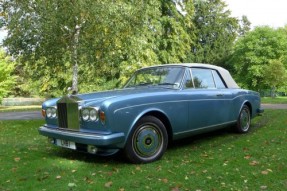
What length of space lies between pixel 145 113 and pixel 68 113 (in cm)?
123

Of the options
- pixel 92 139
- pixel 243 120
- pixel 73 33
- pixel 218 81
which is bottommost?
Result: pixel 243 120

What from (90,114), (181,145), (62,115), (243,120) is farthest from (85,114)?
(243,120)

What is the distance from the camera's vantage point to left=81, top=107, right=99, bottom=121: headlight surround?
464 cm

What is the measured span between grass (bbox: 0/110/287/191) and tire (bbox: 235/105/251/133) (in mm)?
572

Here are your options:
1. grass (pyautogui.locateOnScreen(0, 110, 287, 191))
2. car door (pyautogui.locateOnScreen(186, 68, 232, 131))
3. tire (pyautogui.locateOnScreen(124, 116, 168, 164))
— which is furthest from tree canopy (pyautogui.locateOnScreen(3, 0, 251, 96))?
tire (pyautogui.locateOnScreen(124, 116, 168, 164))

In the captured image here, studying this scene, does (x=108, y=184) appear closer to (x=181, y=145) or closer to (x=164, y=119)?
(x=164, y=119)

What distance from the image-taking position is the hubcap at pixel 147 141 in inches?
196

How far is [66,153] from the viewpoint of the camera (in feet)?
19.3

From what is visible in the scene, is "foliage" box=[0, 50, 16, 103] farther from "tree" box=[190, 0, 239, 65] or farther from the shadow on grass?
the shadow on grass

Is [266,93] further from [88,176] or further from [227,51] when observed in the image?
[88,176]

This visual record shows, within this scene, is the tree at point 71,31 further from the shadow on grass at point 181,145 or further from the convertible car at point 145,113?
the shadow on grass at point 181,145

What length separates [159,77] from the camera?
242 inches

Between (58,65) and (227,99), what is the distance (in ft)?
18.5

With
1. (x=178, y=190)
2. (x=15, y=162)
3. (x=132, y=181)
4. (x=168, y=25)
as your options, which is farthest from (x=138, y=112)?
(x=168, y=25)
